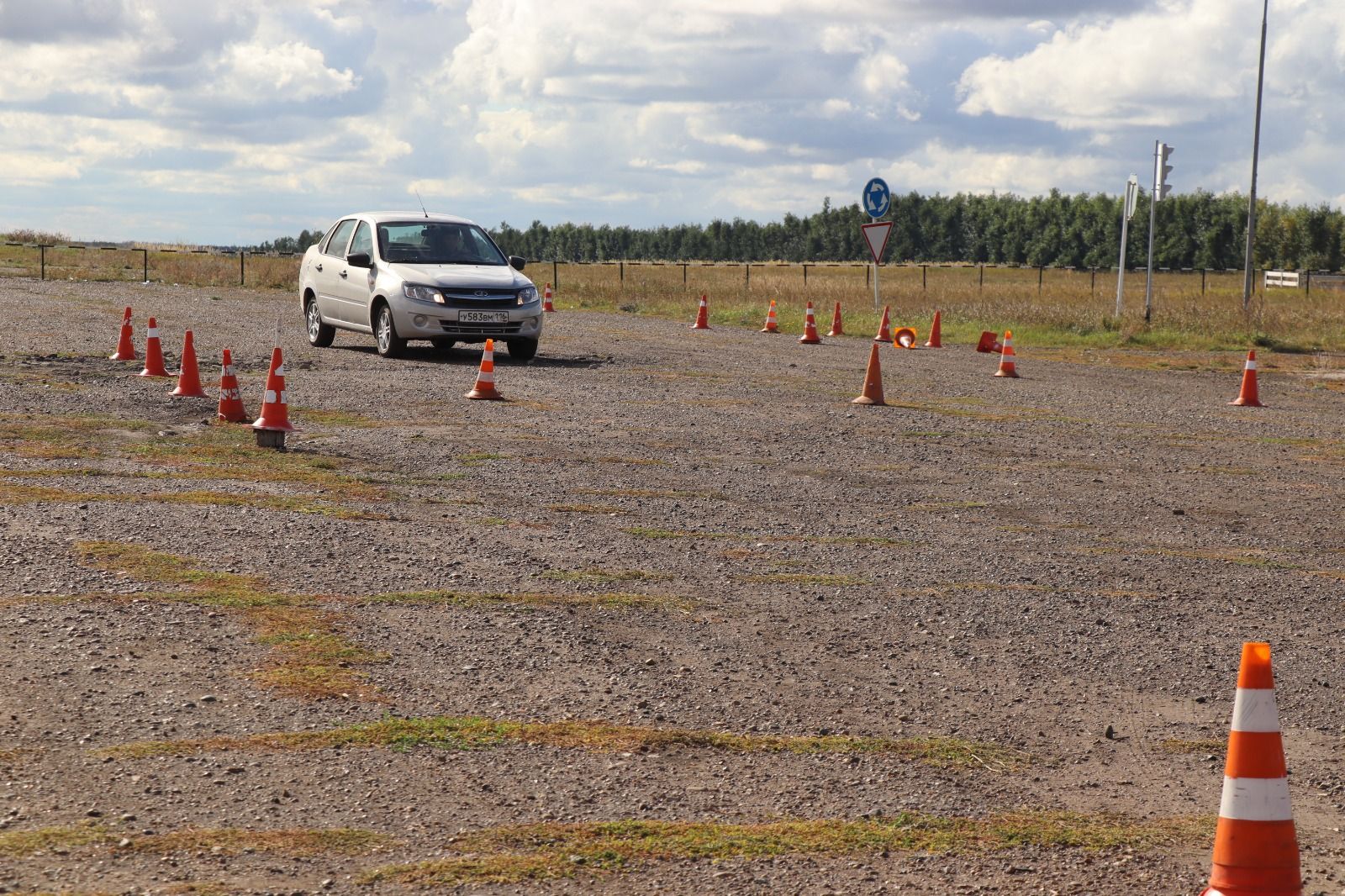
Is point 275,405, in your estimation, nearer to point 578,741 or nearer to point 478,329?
point 578,741

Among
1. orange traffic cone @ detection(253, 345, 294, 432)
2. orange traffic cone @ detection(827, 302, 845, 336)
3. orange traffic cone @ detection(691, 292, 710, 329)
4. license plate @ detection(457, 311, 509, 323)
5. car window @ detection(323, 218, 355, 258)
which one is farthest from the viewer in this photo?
orange traffic cone @ detection(691, 292, 710, 329)

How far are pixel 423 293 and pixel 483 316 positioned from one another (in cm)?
76

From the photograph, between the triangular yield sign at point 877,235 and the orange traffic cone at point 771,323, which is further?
the orange traffic cone at point 771,323

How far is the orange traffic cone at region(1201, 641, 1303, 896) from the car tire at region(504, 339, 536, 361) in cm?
1567

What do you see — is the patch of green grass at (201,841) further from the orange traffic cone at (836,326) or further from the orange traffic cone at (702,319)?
the orange traffic cone at (702,319)

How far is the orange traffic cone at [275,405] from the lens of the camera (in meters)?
11.3

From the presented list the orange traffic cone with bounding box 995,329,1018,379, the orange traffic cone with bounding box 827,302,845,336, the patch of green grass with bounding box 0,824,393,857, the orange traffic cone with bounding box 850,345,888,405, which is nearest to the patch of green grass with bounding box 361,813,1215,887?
the patch of green grass with bounding box 0,824,393,857

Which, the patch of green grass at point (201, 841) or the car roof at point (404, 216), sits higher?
the car roof at point (404, 216)

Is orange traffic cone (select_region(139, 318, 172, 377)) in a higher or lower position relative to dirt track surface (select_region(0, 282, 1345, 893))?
higher

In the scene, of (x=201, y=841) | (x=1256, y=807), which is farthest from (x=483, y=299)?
(x=1256, y=807)

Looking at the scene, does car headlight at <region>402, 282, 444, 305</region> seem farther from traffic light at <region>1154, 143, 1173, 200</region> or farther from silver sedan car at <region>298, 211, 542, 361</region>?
traffic light at <region>1154, 143, 1173, 200</region>

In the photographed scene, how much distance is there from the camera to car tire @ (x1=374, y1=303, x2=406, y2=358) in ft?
61.7

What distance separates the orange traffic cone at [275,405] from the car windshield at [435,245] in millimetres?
7980

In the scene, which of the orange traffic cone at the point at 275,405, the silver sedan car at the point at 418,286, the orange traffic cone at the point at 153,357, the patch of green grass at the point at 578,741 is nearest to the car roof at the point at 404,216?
the silver sedan car at the point at 418,286
